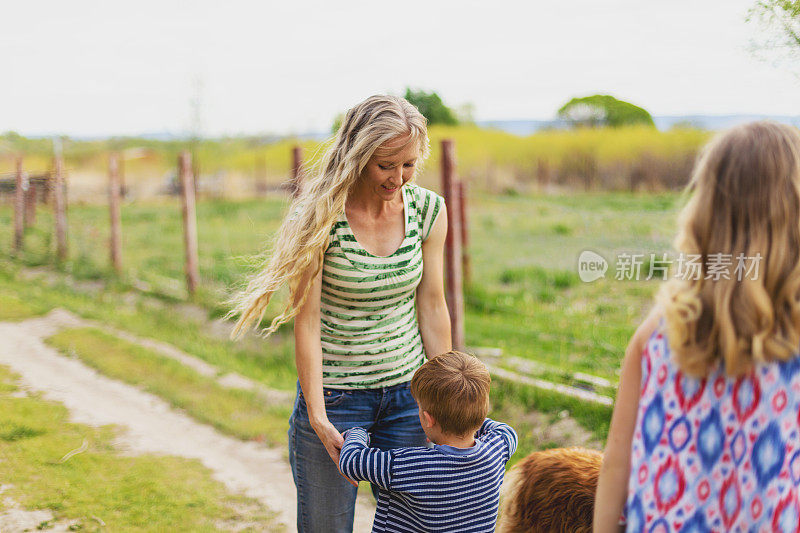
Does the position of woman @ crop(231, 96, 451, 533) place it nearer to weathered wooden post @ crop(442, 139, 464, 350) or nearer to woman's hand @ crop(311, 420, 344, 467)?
woman's hand @ crop(311, 420, 344, 467)

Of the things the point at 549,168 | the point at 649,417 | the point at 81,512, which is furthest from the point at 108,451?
the point at 549,168

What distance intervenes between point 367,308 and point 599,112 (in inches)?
385

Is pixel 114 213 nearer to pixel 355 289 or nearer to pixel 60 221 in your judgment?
pixel 60 221

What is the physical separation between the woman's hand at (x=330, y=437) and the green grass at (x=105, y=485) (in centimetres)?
175

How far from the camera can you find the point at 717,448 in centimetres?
139

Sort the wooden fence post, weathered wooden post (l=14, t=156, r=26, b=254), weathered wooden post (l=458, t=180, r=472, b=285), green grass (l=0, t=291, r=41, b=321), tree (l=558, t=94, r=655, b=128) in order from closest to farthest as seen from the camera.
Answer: weathered wooden post (l=458, t=180, r=472, b=285) → green grass (l=0, t=291, r=41, b=321) → tree (l=558, t=94, r=655, b=128) → the wooden fence post → weathered wooden post (l=14, t=156, r=26, b=254)

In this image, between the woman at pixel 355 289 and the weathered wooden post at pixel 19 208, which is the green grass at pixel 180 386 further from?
the weathered wooden post at pixel 19 208

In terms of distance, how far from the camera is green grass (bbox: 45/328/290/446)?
509cm

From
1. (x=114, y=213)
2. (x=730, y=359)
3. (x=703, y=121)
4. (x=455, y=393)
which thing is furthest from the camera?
(x=114, y=213)

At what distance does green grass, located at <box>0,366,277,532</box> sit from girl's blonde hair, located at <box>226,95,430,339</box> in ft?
6.37

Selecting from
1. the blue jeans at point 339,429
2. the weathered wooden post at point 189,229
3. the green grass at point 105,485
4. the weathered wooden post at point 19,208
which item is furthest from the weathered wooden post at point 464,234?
the weathered wooden post at point 19,208

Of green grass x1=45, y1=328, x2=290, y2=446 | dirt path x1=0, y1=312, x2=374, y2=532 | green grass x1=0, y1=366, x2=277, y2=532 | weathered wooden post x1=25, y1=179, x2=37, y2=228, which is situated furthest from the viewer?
weathered wooden post x1=25, y1=179, x2=37, y2=228

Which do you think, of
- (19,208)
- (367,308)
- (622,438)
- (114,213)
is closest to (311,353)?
(367,308)

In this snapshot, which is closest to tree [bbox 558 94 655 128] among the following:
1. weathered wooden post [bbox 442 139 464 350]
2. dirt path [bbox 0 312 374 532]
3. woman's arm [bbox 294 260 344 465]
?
weathered wooden post [bbox 442 139 464 350]
